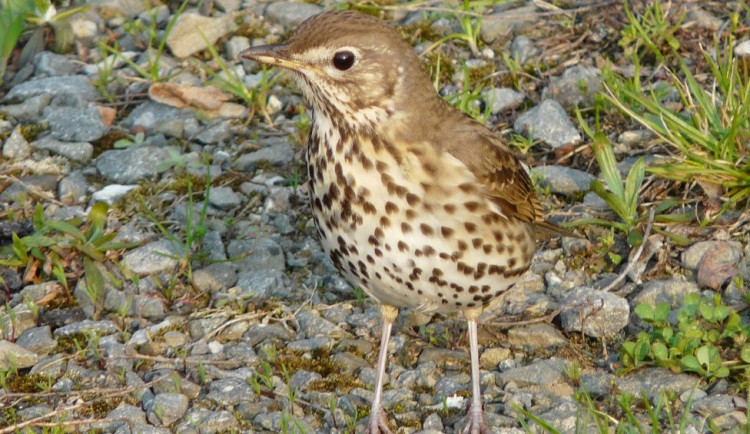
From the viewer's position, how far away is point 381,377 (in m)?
4.80

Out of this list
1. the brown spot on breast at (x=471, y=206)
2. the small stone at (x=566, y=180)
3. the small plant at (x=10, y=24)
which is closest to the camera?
the brown spot on breast at (x=471, y=206)

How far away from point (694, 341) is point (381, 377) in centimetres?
130

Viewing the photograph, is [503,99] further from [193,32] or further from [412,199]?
[412,199]

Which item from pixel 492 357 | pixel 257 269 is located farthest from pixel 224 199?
pixel 492 357

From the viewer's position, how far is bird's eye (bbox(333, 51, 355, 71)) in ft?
14.3

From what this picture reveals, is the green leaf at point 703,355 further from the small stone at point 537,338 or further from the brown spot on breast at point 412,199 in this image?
the brown spot on breast at point 412,199

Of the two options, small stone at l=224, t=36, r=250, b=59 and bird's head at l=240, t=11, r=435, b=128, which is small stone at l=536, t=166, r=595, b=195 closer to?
bird's head at l=240, t=11, r=435, b=128

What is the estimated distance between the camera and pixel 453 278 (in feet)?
14.6

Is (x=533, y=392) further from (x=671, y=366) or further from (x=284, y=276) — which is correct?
(x=284, y=276)

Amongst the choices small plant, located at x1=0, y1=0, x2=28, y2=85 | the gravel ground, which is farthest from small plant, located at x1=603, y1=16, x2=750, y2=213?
small plant, located at x1=0, y1=0, x2=28, y2=85

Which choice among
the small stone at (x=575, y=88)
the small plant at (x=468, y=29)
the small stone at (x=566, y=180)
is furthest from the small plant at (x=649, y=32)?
the small stone at (x=566, y=180)

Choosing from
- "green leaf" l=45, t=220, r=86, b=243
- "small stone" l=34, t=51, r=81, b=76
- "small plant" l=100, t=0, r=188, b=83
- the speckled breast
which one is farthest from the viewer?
"small stone" l=34, t=51, r=81, b=76

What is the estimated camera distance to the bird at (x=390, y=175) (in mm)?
4312

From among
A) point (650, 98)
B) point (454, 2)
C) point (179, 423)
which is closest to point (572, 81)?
point (650, 98)
